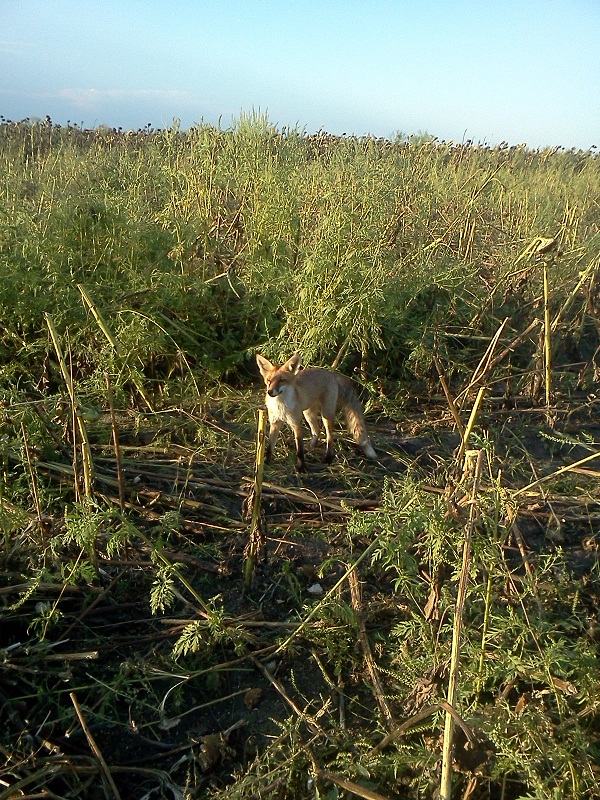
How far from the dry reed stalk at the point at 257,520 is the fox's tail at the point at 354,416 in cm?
131

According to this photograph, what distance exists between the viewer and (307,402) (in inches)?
179

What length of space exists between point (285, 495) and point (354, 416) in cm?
92

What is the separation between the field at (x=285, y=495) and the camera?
2596 millimetres

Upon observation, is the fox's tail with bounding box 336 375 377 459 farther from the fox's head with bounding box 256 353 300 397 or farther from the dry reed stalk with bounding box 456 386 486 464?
the dry reed stalk with bounding box 456 386 486 464

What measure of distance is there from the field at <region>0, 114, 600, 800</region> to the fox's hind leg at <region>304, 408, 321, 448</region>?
211 millimetres

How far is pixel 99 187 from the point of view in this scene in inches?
238

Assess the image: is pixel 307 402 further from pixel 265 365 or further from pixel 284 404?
pixel 265 365

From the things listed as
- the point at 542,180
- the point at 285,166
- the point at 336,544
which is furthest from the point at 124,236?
the point at 542,180

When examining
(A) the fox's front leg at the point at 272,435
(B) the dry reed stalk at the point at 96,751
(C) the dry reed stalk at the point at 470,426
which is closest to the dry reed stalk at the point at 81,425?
(B) the dry reed stalk at the point at 96,751

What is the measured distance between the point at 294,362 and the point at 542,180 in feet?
23.1

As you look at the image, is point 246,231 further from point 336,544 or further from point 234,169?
point 336,544

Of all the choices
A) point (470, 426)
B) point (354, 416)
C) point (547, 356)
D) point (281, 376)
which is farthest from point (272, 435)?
point (547, 356)

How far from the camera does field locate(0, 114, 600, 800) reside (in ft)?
8.52

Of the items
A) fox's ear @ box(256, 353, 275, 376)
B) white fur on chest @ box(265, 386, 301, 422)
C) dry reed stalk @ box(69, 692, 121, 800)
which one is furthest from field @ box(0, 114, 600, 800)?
fox's ear @ box(256, 353, 275, 376)
